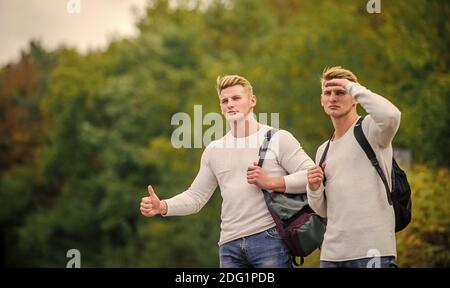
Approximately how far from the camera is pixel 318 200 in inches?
242

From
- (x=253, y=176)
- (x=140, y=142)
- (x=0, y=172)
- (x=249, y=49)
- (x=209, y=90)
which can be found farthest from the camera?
(x=0, y=172)

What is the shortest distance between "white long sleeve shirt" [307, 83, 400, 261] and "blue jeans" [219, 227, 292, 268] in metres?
0.41

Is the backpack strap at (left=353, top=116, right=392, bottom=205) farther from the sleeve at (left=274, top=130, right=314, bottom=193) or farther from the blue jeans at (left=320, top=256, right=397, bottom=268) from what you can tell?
the sleeve at (left=274, top=130, right=314, bottom=193)

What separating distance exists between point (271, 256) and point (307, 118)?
83.3ft

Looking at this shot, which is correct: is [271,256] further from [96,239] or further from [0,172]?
[0,172]

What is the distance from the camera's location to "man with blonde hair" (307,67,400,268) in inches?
233

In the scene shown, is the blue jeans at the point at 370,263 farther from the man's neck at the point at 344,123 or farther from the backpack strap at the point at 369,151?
the man's neck at the point at 344,123

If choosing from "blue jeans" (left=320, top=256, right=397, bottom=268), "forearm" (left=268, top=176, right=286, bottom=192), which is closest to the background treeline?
"forearm" (left=268, top=176, right=286, bottom=192)

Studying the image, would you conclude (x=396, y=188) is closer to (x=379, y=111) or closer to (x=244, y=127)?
(x=379, y=111)

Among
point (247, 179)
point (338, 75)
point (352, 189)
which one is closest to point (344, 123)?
point (338, 75)

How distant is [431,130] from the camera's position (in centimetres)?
1720

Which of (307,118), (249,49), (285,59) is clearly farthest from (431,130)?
(249,49)

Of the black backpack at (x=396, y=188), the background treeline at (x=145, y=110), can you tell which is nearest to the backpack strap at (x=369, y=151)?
the black backpack at (x=396, y=188)
